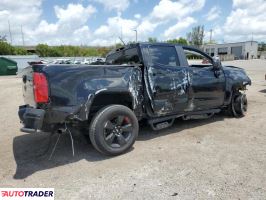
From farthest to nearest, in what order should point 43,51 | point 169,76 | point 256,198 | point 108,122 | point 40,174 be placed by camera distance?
1. point 43,51
2. point 169,76
3. point 108,122
4. point 40,174
5. point 256,198

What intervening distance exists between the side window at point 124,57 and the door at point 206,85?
1.18 meters

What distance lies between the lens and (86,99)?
13.3 ft

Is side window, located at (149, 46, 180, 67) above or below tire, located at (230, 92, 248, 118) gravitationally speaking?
above

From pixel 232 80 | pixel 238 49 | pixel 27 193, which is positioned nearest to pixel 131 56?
pixel 232 80

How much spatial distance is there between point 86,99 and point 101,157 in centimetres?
103

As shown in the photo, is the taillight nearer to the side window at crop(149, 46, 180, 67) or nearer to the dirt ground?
the dirt ground

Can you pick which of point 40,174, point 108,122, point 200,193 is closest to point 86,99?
point 108,122

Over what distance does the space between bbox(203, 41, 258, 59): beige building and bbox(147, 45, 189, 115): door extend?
83.5m

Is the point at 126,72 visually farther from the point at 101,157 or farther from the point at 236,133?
the point at 236,133

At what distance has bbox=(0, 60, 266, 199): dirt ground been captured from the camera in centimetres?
333

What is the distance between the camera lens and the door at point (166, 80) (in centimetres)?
488

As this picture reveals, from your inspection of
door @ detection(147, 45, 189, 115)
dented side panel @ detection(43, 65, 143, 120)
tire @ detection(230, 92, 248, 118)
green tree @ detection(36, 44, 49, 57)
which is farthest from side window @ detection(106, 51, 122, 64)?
green tree @ detection(36, 44, 49, 57)

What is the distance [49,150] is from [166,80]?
95.3 inches

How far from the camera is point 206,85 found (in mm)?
5742
